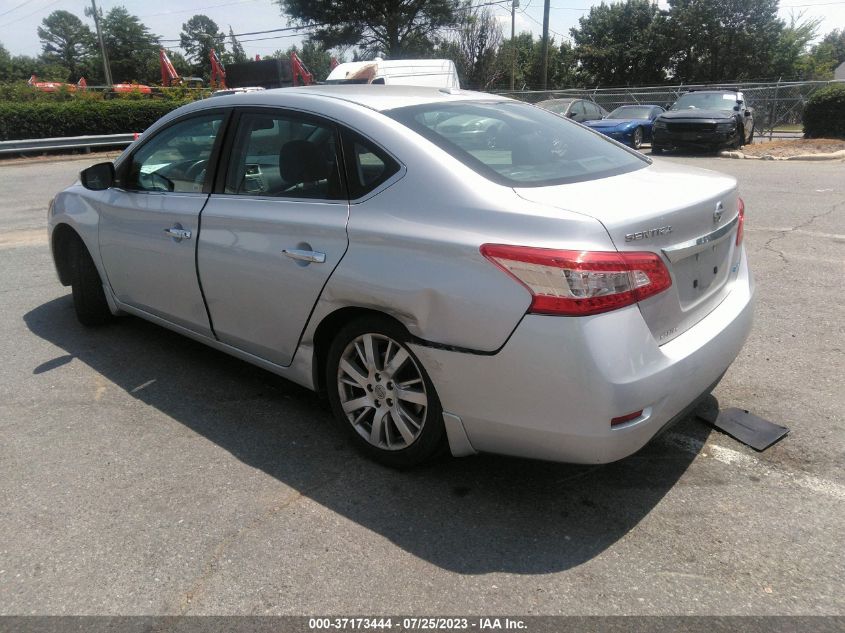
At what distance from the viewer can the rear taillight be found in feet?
7.90

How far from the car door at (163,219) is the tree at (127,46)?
95871 mm

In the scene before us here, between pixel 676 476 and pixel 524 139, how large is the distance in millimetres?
1731

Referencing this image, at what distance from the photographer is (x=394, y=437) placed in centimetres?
316

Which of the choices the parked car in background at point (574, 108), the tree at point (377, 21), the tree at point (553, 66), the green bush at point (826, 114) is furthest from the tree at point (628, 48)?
the parked car in background at point (574, 108)

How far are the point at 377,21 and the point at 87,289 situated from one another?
41.7 m

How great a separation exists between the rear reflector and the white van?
1502cm

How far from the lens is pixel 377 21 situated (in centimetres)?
4253

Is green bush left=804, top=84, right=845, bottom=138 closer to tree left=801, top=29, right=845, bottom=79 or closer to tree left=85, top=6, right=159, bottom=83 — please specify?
tree left=801, top=29, right=845, bottom=79

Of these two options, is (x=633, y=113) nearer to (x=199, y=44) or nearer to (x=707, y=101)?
(x=707, y=101)

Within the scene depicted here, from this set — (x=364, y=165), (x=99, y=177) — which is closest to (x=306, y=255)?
(x=364, y=165)

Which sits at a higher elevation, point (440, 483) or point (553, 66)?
point (553, 66)

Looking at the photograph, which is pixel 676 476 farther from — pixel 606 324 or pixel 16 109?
pixel 16 109

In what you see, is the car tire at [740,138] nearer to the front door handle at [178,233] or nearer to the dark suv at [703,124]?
the dark suv at [703,124]

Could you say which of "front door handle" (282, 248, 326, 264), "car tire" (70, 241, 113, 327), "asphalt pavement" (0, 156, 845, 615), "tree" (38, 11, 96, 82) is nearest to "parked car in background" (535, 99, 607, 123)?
"car tire" (70, 241, 113, 327)
